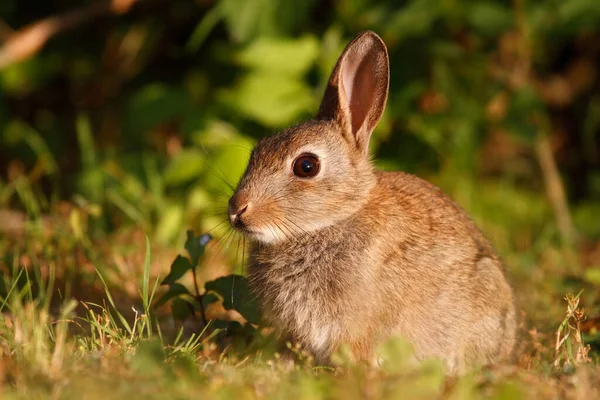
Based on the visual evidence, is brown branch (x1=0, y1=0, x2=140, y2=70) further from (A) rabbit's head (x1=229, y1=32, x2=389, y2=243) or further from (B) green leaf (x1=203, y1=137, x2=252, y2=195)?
(A) rabbit's head (x1=229, y1=32, x2=389, y2=243)

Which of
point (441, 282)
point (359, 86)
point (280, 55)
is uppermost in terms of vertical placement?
point (280, 55)

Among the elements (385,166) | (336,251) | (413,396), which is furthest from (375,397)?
(385,166)

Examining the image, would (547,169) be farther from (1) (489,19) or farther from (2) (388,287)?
(2) (388,287)

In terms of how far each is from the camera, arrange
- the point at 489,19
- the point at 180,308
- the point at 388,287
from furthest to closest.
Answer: the point at 489,19, the point at 180,308, the point at 388,287

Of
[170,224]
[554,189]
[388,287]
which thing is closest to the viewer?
[388,287]

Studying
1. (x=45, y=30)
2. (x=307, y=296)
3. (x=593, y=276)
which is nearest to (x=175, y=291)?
(x=307, y=296)

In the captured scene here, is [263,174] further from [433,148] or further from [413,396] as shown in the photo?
[433,148]

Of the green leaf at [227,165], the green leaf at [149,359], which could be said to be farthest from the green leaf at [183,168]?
the green leaf at [149,359]
